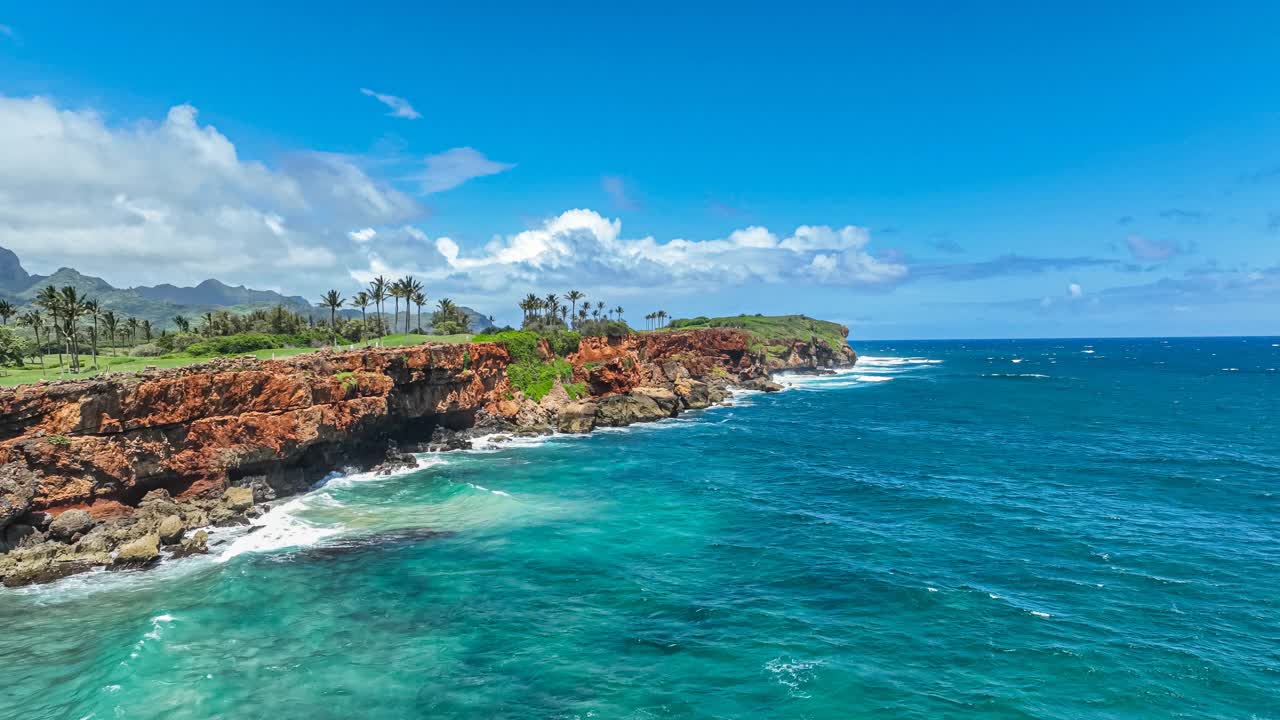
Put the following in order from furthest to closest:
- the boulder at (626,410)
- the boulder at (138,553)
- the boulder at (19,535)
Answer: the boulder at (626,410)
the boulder at (19,535)
the boulder at (138,553)

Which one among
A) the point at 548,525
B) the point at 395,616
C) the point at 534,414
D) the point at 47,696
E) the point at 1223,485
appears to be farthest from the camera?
the point at 534,414

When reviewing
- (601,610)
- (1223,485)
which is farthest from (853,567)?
(1223,485)

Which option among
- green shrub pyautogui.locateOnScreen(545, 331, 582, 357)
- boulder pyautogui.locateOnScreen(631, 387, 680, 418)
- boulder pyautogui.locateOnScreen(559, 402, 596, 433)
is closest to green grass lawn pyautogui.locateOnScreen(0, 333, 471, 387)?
green shrub pyautogui.locateOnScreen(545, 331, 582, 357)

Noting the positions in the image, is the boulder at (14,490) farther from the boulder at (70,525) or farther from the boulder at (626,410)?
the boulder at (626,410)

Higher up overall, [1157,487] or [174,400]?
[174,400]

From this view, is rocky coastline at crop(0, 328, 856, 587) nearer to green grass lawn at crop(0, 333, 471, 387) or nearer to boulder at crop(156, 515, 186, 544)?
boulder at crop(156, 515, 186, 544)

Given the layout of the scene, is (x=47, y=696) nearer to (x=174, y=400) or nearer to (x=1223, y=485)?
(x=174, y=400)

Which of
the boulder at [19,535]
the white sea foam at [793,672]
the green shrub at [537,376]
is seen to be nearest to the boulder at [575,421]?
the green shrub at [537,376]
